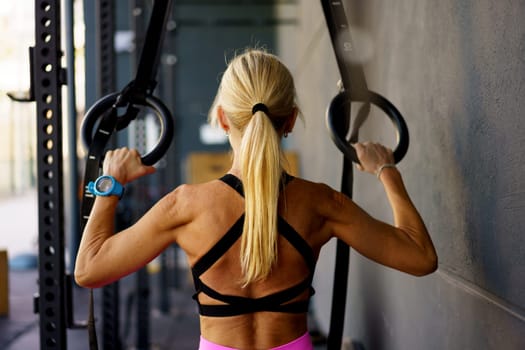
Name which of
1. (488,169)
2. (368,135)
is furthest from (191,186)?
(368,135)

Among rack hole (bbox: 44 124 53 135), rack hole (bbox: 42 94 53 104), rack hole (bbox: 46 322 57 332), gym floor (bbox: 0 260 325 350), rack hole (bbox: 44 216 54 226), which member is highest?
rack hole (bbox: 42 94 53 104)

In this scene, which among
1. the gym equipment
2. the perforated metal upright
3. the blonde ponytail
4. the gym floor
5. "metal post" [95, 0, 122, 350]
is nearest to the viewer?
the blonde ponytail

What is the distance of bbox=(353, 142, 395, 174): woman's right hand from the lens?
1360 millimetres

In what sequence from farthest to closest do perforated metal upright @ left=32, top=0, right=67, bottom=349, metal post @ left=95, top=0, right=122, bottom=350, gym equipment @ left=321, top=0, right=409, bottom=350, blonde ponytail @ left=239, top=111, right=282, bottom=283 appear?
metal post @ left=95, top=0, right=122, bottom=350 < perforated metal upright @ left=32, top=0, right=67, bottom=349 < gym equipment @ left=321, top=0, right=409, bottom=350 < blonde ponytail @ left=239, top=111, right=282, bottom=283

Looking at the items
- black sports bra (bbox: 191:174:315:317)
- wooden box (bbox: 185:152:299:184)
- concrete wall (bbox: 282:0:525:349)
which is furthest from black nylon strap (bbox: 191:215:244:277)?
wooden box (bbox: 185:152:299:184)

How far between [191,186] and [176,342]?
3143 millimetres

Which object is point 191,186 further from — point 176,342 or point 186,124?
point 186,124

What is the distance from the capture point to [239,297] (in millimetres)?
1247

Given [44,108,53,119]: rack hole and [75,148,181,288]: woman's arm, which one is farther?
[44,108,53,119]: rack hole

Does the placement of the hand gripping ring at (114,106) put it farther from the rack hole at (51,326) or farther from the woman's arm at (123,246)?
the rack hole at (51,326)

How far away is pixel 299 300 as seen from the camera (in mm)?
1288

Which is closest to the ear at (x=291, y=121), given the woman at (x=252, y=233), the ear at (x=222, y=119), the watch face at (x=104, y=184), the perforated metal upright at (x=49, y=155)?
the woman at (x=252, y=233)

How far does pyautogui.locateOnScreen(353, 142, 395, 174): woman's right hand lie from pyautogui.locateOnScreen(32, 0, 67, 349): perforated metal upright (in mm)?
768

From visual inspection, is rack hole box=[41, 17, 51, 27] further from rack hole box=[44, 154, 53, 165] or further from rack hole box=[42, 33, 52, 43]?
rack hole box=[44, 154, 53, 165]
